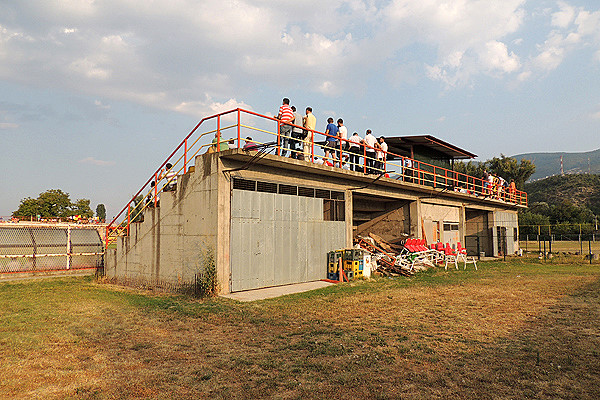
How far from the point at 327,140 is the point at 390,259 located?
6.35m

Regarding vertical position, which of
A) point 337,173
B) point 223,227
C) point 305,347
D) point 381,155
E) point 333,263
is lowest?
point 305,347

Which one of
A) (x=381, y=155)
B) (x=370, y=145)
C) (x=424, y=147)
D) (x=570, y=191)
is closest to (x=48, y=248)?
(x=370, y=145)

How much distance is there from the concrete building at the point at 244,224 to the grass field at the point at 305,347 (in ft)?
5.16

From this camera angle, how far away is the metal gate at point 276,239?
11670mm

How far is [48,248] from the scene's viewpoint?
1748 centimetres

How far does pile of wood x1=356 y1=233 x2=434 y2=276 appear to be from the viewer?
55.4 ft

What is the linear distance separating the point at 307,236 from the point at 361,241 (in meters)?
5.03

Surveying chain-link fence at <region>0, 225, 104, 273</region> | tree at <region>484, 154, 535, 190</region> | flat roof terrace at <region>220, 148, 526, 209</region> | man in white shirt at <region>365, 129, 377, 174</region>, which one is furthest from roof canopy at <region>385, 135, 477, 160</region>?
tree at <region>484, 154, 535, 190</region>

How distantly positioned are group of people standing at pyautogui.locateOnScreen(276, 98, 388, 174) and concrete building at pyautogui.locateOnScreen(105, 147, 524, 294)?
1.74 feet

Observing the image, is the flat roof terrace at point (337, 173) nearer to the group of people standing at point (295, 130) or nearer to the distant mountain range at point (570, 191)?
the group of people standing at point (295, 130)

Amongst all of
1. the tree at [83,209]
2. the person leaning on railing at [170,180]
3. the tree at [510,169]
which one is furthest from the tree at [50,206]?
the tree at [510,169]

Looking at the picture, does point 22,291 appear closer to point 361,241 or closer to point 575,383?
point 361,241

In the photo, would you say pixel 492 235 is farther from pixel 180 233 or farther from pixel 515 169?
pixel 515 169

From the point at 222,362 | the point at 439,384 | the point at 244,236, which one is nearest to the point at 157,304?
the point at 244,236
